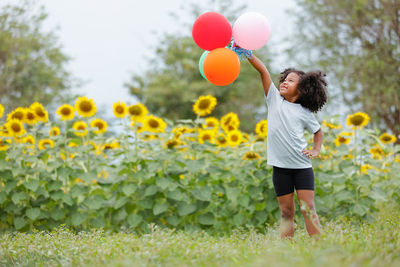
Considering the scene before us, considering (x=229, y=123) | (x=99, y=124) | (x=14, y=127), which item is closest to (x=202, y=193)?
(x=229, y=123)

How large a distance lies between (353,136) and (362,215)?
2.81 ft

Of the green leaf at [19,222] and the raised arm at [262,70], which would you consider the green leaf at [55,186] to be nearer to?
the green leaf at [19,222]

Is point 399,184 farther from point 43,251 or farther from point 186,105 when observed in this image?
point 186,105

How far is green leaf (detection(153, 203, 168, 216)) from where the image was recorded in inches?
170

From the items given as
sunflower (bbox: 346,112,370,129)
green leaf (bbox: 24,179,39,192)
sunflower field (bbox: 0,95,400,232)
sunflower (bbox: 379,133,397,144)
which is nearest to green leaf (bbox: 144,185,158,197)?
sunflower field (bbox: 0,95,400,232)

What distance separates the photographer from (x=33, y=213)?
440 cm

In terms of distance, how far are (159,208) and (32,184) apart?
1299 mm

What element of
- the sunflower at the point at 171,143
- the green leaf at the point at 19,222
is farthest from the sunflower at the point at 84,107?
the green leaf at the point at 19,222

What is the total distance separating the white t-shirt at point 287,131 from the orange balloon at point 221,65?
337 millimetres

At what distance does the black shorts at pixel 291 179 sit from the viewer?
10.7ft

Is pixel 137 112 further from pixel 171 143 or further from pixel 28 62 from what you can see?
pixel 28 62

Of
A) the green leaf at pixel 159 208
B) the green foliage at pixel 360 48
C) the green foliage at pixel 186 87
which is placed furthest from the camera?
the green foliage at pixel 186 87

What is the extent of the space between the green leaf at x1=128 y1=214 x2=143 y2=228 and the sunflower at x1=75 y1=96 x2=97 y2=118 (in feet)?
3.94

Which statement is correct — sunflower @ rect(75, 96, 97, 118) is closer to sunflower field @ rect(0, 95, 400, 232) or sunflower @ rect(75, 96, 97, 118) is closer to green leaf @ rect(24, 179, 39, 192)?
sunflower field @ rect(0, 95, 400, 232)
